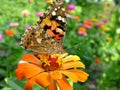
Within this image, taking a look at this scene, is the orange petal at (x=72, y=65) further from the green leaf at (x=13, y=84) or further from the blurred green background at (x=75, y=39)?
the blurred green background at (x=75, y=39)

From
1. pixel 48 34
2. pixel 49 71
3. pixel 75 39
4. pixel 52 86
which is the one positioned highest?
pixel 75 39

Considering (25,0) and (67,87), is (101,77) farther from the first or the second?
(67,87)

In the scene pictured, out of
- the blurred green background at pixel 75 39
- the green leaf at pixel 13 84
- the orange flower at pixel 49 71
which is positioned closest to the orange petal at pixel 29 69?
the orange flower at pixel 49 71

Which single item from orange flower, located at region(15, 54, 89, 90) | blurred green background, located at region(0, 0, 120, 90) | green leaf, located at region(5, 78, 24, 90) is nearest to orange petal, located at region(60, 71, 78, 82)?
orange flower, located at region(15, 54, 89, 90)

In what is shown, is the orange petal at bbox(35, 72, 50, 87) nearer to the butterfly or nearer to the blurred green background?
the butterfly

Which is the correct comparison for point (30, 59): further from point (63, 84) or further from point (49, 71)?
point (63, 84)

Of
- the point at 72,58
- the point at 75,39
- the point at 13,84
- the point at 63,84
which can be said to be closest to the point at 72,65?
the point at 72,58
